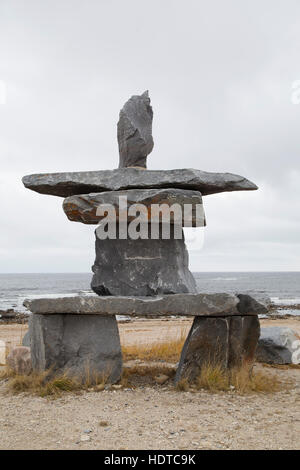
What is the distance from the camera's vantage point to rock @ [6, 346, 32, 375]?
741cm

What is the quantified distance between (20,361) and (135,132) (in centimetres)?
409

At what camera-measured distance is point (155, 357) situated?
9.12m

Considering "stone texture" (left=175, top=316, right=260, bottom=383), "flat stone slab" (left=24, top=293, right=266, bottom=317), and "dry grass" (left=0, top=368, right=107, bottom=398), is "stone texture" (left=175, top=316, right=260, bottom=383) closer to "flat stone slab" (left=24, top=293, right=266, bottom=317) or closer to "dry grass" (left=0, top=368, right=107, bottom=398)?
"flat stone slab" (left=24, top=293, right=266, bottom=317)

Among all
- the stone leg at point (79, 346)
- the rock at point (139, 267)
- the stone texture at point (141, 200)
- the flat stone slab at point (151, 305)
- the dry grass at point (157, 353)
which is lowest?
the dry grass at point (157, 353)

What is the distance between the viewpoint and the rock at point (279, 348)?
866 centimetres

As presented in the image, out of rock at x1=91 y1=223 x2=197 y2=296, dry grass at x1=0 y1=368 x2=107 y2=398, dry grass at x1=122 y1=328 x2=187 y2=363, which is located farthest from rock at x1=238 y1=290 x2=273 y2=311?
dry grass at x1=0 y1=368 x2=107 y2=398

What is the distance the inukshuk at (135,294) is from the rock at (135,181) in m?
0.01

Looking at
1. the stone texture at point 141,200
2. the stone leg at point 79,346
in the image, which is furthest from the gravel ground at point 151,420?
the stone texture at point 141,200

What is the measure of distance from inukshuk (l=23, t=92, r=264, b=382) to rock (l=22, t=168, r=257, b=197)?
0.01 meters

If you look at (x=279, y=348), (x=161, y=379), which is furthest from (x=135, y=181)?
(x=279, y=348)

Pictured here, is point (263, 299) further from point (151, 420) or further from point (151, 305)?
point (151, 420)

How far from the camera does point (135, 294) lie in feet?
23.7

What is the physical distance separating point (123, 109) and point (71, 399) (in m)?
4.49

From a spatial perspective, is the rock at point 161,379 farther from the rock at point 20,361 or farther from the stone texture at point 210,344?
the rock at point 20,361
